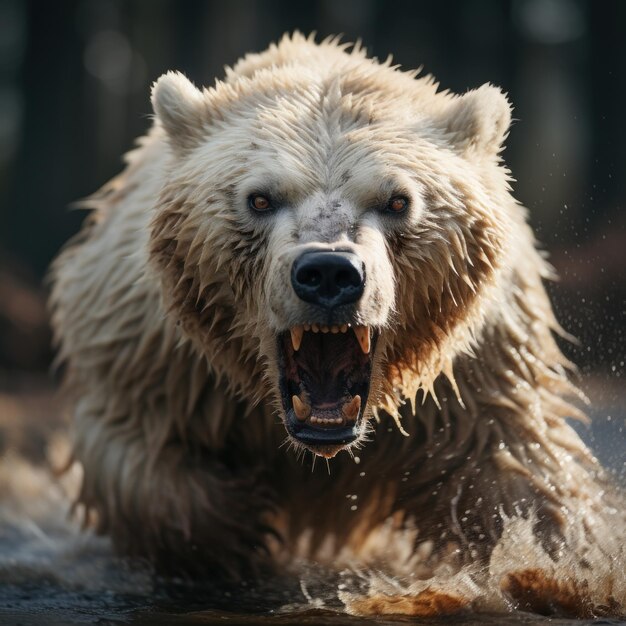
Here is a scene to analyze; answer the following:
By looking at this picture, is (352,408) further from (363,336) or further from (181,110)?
(181,110)

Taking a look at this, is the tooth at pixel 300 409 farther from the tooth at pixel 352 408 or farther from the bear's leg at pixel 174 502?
the bear's leg at pixel 174 502

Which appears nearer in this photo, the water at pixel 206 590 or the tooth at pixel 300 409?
the tooth at pixel 300 409

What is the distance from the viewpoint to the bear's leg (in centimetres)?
495

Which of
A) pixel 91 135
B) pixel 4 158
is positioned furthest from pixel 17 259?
pixel 4 158

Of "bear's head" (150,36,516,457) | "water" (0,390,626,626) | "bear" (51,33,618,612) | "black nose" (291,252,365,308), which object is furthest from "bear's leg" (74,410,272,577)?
"black nose" (291,252,365,308)

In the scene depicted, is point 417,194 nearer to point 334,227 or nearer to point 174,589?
point 334,227

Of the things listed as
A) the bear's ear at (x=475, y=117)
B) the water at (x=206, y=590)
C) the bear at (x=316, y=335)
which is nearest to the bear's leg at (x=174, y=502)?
the bear at (x=316, y=335)

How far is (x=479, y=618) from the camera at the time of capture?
13.7 ft

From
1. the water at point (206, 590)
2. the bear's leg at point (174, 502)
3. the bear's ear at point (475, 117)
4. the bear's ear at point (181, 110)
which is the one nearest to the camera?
the water at point (206, 590)

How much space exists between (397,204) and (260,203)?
45cm

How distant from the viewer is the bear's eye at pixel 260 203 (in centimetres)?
418

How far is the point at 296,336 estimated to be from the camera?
4.05m

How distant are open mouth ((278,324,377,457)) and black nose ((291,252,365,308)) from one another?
0.20 meters

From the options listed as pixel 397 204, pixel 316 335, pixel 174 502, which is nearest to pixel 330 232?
pixel 397 204
